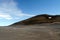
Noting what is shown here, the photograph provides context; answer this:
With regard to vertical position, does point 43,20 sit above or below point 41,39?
above

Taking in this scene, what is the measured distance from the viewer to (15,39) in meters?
2.35

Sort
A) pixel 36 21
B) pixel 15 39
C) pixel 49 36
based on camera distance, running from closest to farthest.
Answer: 1. pixel 15 39
2. pixel 49 36
3. pixel 36 21

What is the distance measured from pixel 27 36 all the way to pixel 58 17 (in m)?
2.03

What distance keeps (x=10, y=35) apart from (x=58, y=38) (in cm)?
87

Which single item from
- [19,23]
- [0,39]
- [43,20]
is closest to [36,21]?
[43,20]

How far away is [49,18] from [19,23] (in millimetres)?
939

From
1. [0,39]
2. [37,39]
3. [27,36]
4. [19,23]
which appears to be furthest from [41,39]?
[19,23]

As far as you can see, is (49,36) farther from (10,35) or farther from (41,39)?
(10,35)

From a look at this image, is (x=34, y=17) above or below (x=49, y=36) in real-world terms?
above

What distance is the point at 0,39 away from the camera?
2.35 metres

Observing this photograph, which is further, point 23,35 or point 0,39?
point 23,35

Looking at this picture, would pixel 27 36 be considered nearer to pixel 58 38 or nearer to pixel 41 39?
pixel 41 39

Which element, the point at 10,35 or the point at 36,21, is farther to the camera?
the point at 36,21

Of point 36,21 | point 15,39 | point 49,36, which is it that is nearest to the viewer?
point 15,39
